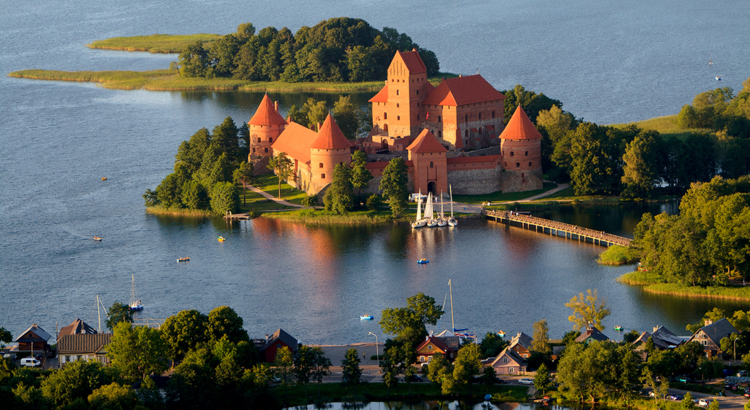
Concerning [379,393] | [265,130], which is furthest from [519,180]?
[379,393]

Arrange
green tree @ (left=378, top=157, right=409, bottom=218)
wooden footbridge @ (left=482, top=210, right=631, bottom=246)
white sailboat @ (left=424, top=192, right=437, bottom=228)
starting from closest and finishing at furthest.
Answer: wooden footbridge @ (left=482, top=210, right=631, bottom=246)
white sailboat @ (left=424, top=192, right=437, bottom=228)
green tree @ (left=378, top=157, right=409, bottom=218)

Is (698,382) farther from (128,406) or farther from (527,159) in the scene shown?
(527,159)

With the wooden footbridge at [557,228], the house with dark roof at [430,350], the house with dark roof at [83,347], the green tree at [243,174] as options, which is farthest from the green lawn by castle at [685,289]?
the green tree at [243,174]

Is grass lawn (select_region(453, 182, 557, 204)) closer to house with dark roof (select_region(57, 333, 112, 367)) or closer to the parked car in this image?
house with dark roof (select_region(57, 333, 112, 367))

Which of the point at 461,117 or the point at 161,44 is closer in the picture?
the point at 461,117

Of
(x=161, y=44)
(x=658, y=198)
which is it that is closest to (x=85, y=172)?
(x=658, y=198)

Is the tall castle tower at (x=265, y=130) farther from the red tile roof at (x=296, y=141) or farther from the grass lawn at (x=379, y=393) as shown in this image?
the grass lawn at (x=379, y=393)

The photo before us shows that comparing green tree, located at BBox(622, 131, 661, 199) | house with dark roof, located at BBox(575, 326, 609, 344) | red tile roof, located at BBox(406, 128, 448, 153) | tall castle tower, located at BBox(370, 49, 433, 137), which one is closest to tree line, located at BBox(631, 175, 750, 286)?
house with dark roof, located at BBox(575, 326, 609, 344)

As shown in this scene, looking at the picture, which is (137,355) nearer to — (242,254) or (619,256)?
(242,254)
